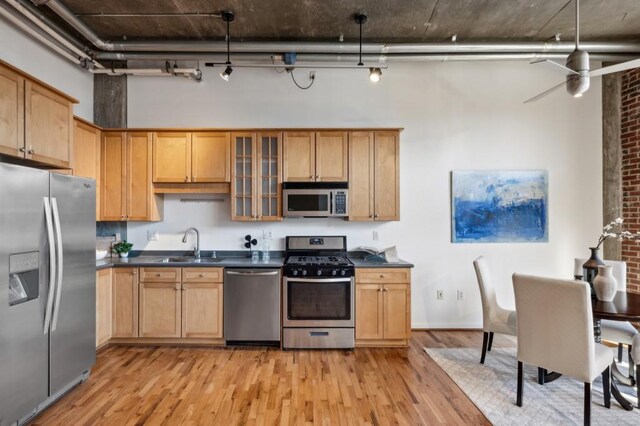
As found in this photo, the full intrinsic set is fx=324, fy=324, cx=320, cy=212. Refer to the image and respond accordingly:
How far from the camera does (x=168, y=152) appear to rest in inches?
154

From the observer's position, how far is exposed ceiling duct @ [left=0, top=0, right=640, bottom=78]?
3.66 m

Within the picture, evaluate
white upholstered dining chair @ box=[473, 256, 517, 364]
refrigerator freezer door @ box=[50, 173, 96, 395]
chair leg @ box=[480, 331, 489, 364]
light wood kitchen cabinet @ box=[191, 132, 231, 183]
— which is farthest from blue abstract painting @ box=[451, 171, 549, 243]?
refrigerator freezer door @ box=[50, 173, 96, 395]

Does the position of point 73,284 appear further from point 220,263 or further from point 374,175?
point 374,175

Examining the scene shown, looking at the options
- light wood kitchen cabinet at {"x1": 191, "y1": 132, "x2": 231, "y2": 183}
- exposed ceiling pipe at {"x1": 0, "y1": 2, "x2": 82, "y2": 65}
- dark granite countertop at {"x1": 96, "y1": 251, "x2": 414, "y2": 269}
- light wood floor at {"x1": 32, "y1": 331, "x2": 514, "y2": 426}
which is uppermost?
exposed ceiling pipe at {"x1": 0, "y1": 2, "x2": 82, "y2": 65}

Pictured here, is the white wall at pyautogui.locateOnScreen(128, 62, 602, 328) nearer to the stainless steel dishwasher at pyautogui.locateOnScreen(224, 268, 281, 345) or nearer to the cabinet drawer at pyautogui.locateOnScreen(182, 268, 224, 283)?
the cabinet drawer at pyautogui.locateOnScreen(182, 268, 224, 283)

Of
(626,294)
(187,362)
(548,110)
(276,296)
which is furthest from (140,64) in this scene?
(626,294)

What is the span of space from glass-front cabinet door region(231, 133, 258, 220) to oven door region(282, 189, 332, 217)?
0.43m

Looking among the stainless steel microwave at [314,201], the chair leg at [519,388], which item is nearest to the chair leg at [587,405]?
the chair leg at [519,388]

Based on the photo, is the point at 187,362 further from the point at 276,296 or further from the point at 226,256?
the point at 226,256

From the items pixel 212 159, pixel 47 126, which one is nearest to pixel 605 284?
pixel 212 159

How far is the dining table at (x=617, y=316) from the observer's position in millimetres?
2203

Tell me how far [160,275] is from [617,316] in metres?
4.03

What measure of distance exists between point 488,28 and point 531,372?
3.56 metres

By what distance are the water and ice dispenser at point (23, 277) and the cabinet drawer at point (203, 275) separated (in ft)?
4.52
